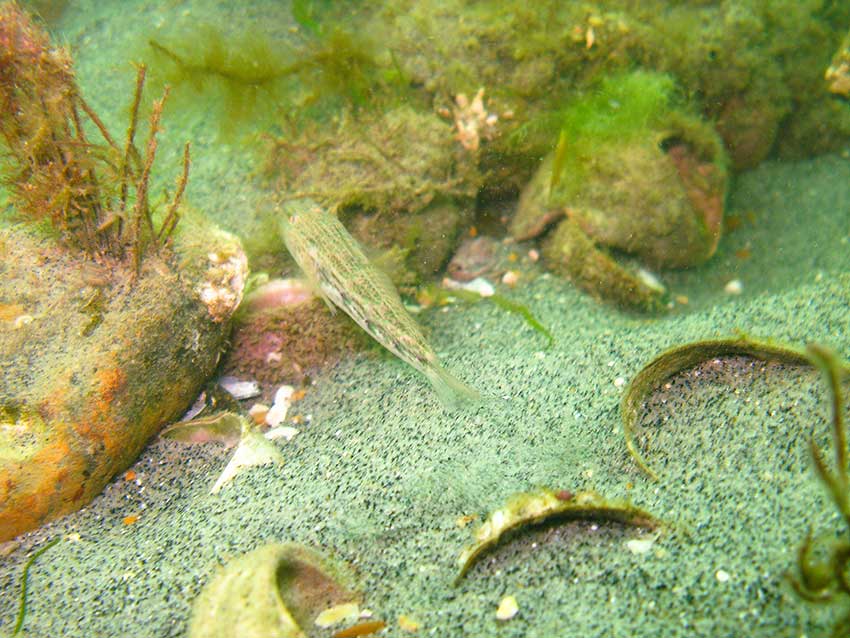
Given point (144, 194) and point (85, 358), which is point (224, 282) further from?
point (85, 358)

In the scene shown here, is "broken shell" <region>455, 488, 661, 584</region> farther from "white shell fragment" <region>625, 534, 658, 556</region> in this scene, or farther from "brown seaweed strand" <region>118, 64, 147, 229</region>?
"brown seaweed strand" <region>118, 64, 147, 229</region>

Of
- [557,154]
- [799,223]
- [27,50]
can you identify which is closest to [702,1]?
[799,223]

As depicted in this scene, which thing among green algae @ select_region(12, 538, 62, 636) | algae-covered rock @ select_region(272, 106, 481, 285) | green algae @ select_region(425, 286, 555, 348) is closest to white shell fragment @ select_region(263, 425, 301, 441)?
green algae @ select_region(12, 538, 62, 636)

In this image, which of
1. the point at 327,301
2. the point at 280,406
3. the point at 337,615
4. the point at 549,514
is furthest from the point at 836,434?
the point at 280,406

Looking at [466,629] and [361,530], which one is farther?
[361,530]

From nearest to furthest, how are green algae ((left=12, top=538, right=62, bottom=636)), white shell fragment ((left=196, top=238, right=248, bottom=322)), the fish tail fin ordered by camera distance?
1. green algae ((left=12, top=538, right=62, bottom=636))
2. the fish tail fin
3. white shell fragment ((left=196, top=238, right=248, bottom=322))

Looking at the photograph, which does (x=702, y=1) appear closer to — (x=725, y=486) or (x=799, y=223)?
(x=799, y=223)
